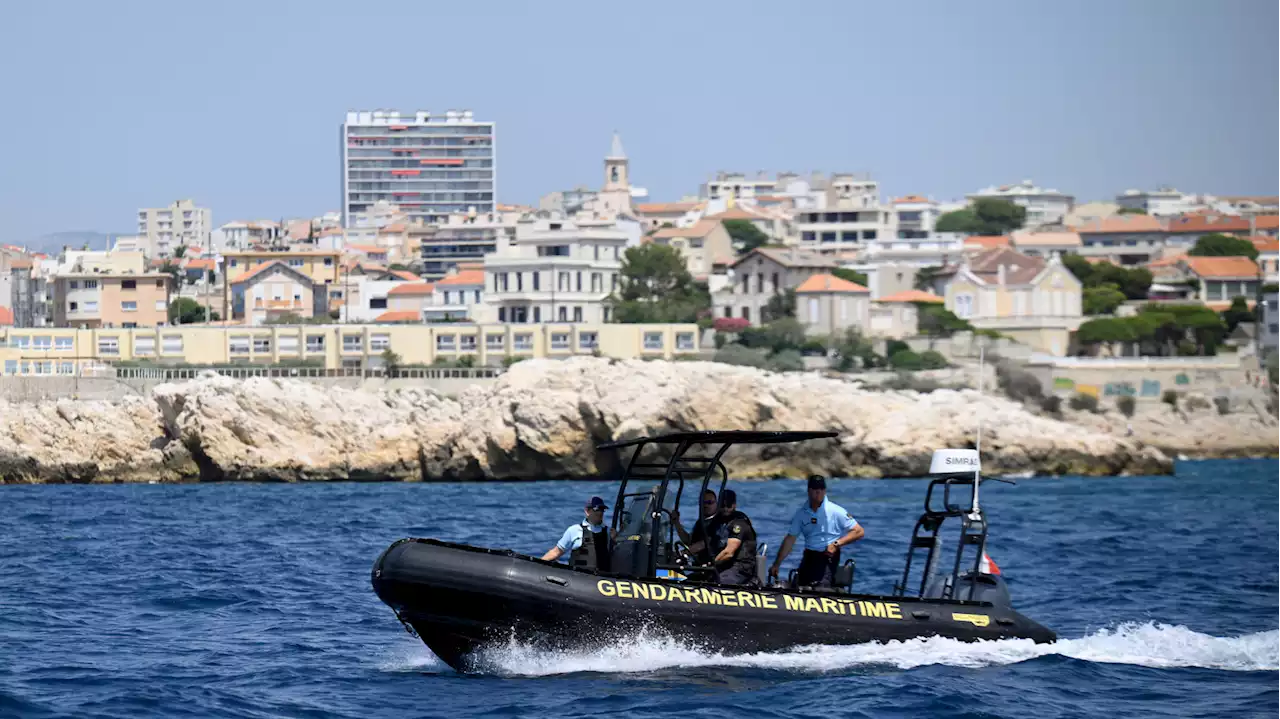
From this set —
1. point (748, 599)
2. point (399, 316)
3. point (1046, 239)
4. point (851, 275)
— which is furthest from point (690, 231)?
point (748, 599)

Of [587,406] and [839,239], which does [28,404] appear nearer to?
[587,406]

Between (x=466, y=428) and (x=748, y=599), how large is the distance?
3432 centimetres

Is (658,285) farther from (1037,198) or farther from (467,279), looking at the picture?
(1037,198)

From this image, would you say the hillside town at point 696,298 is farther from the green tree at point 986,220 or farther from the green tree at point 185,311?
the green tree at point 986,220

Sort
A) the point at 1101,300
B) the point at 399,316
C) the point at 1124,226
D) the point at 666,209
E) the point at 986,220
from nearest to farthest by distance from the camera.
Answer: the point at 1101,300 < the point at 399,316 < the point at 1124,226 < the point at 986,220 < the point at 666,209

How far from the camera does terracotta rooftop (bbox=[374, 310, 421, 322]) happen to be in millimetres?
87375

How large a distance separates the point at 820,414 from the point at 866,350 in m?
22.1

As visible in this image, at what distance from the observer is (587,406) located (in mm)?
47438

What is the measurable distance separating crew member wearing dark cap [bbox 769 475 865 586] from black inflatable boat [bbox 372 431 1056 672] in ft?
0.82

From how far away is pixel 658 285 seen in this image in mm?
84188

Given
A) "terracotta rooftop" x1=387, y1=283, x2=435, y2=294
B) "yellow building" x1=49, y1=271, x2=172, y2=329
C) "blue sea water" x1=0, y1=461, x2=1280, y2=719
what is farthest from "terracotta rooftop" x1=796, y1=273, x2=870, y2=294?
"blue sea water" x1=0, y1=461, x2=1280, y2=719

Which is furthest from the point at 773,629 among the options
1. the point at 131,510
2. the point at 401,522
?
the point at 131,510

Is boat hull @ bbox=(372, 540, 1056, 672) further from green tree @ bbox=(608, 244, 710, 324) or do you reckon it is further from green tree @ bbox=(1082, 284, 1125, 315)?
green tree @ bbox=(1082, 284, 1125, 315)

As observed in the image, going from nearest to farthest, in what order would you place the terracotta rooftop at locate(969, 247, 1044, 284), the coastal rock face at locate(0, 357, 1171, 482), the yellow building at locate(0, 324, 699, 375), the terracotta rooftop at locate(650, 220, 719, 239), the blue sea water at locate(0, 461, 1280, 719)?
1. the blue sea water at locate(0, 461, 1280, 719)
2. the coastal rock face at locate(0, 357, 1171, 482)
3. the yellow building at locate(0, 324, 699, 375)
4. the terracotta rooftop at locate(969, 247, 1044, 284)
5. the terracotta rooftop at locate(650, 220, 719, 239)
